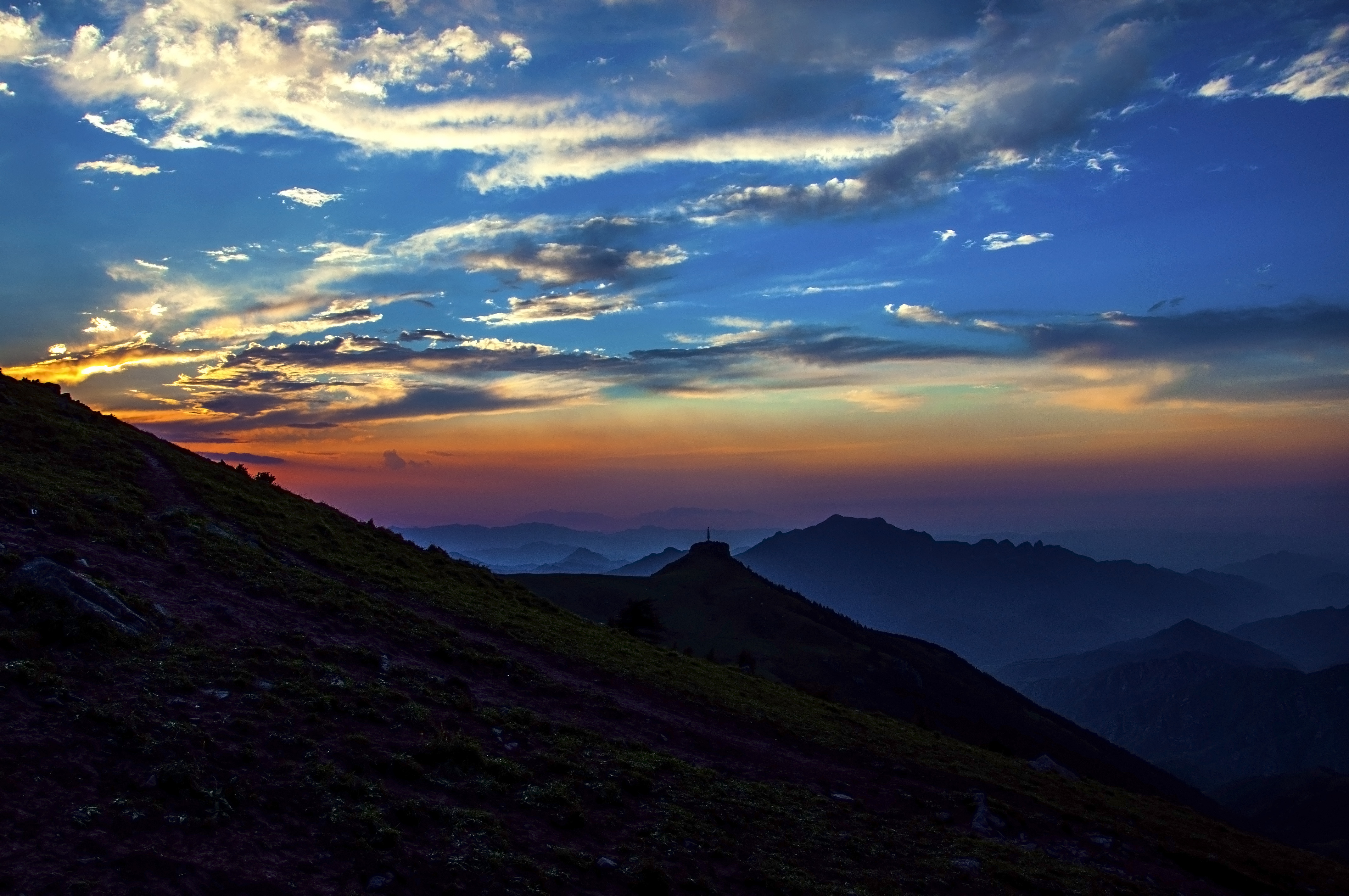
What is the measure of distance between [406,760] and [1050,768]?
45.2m

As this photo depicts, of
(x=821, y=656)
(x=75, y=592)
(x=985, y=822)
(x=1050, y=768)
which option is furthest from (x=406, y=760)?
(x=821, y=656)

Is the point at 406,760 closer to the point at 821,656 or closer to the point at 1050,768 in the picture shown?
the point at 1050,768

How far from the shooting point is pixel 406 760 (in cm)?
1781

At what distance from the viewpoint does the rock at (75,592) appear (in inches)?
770

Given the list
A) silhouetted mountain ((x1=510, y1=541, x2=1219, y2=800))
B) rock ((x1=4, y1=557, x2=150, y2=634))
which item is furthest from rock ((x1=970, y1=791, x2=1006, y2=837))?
silhouetted mountain ((x1=510, y1=541, x2=1219, y2=800))

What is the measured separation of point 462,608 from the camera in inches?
1426

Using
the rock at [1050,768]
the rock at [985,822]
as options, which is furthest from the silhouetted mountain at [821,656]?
the rock at [985,822]

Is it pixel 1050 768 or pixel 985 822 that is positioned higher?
pixel 985 822

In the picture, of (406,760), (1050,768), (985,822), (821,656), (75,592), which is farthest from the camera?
(821,656)

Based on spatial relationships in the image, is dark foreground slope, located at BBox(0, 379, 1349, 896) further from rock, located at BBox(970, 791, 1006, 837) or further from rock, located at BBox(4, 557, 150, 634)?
rock, located at BBox(4, 557, 150, 634)

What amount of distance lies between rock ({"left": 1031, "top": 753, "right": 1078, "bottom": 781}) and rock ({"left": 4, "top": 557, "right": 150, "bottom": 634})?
1623 inches

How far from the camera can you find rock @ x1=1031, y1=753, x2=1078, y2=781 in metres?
42.8

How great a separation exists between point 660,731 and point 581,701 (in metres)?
3.16

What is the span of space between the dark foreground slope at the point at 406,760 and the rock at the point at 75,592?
9.0 inches
